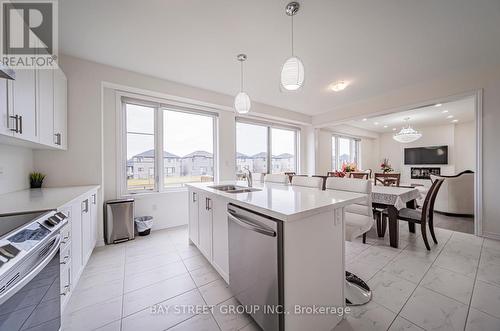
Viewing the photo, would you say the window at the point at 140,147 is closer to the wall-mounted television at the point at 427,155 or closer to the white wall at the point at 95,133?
the white wall at the point at 95,133

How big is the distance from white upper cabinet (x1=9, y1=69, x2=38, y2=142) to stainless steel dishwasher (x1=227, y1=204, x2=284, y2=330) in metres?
1.79

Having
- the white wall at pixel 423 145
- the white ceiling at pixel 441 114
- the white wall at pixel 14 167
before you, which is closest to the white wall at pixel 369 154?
the white wall at pixel 423 145

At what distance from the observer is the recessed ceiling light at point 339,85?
3.39m

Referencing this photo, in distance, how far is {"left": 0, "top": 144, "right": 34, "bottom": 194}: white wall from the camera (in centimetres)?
182

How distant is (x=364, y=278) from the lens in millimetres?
1896

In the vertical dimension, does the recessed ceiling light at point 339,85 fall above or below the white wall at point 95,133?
above

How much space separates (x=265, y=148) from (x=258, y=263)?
423 cm

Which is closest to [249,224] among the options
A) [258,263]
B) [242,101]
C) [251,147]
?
[258,263]

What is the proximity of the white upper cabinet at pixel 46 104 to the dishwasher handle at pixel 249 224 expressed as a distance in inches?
79.3

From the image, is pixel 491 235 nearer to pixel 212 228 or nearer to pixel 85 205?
pixel 212 228

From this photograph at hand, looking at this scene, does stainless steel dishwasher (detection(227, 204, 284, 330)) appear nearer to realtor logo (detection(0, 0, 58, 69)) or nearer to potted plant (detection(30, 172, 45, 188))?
realtor logo (detection(0, 0, 58, 69))

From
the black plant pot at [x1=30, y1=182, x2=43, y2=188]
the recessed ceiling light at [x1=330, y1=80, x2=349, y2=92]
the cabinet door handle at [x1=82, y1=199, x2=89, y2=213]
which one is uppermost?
the recessed ceiling light at [x1=330, y1=80, x2=349, y2=92]

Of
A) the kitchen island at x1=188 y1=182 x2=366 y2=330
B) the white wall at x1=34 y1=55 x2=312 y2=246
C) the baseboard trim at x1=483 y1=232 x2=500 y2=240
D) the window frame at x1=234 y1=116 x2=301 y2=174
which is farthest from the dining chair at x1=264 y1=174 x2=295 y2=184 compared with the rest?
the baseboard trim at x1=483 y1=232 x2=500 y2=240

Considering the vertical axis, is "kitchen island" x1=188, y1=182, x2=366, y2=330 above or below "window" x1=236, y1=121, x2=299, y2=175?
below
